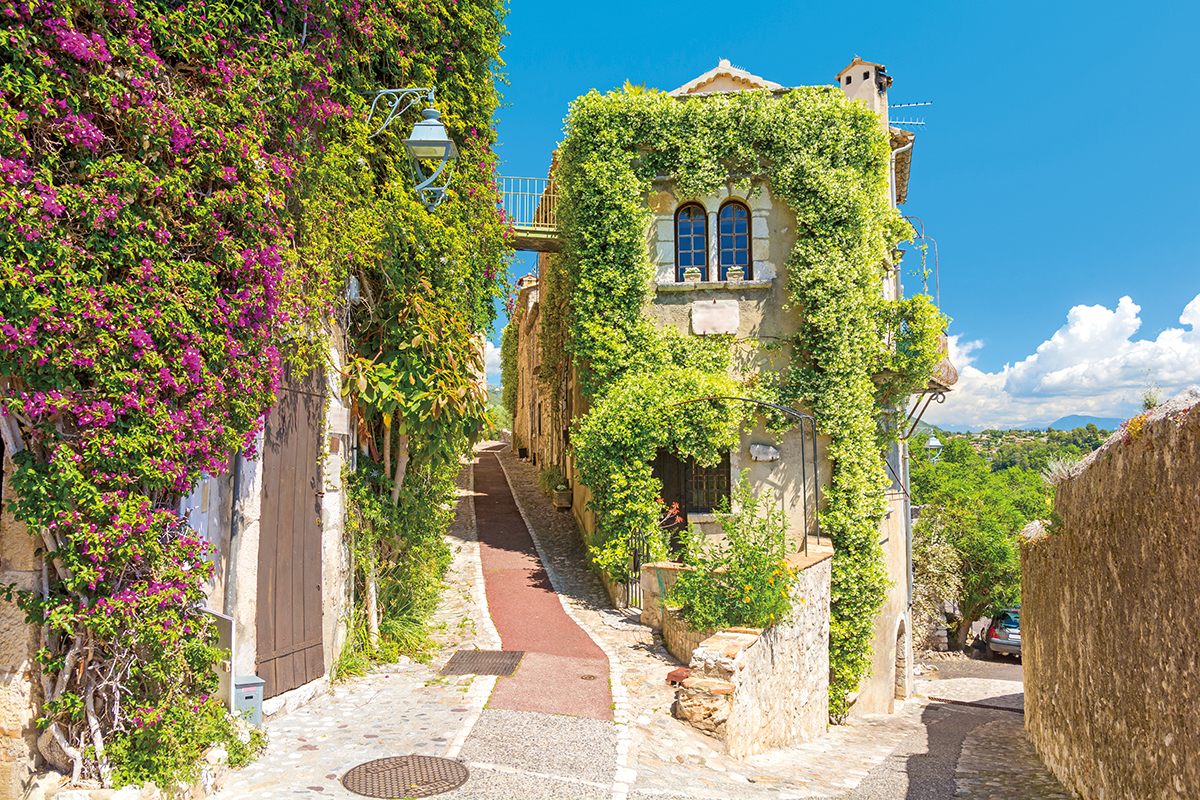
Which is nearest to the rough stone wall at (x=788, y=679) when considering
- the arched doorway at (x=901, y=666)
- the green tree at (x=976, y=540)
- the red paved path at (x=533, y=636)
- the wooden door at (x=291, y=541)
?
the red paved path at (x=533, y=636)

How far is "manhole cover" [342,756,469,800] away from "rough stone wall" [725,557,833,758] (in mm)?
3025

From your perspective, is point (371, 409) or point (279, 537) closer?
point (279, 537)

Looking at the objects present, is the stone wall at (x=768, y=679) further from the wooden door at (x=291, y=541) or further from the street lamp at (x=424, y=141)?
the street lamp at (x=424, y=141)

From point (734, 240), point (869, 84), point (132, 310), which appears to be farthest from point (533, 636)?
point (869, 84)

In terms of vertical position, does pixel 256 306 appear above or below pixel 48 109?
below

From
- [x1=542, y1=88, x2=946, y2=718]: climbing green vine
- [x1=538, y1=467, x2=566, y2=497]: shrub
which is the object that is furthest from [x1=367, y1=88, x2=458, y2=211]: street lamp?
[x1=538, y1=467, x2=566, y2=497]: shrub

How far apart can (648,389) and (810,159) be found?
493 cm

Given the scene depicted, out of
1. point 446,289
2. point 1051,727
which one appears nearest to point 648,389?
point 446,289

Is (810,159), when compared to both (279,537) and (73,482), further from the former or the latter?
(73,482)

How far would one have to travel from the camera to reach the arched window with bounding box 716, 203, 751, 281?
13477mm

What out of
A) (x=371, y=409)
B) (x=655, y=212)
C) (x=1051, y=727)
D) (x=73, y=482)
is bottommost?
(x=1051, y=727)

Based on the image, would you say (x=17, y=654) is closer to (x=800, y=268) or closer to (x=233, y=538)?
(x=233, y=538)

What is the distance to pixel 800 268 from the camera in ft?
42.5

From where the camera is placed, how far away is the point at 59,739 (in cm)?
415
